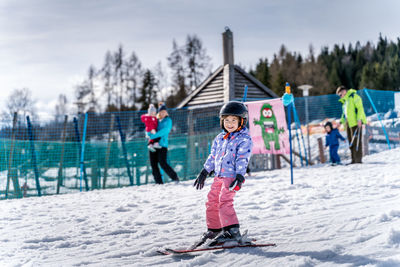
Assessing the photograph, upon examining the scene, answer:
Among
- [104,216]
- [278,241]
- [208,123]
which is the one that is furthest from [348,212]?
[208,123]

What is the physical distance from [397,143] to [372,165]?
2547 millimetres

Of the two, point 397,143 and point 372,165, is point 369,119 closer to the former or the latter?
point 397,143

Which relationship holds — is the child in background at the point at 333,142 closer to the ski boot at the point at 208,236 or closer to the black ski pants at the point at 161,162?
the black ski pants at the point at 161,162

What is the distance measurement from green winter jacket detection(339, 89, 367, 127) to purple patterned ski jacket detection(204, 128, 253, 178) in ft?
19.2

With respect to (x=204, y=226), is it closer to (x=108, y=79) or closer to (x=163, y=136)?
(x=163, y=136)

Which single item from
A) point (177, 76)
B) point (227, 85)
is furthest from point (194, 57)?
point (227, 85)

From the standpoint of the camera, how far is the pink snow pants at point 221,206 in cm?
297

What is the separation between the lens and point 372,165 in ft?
25.0

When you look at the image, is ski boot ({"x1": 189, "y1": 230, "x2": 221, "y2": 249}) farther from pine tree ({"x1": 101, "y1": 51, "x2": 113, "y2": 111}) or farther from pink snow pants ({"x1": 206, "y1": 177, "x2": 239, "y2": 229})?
pine tree ({"x1": 101, "y1": 51, "x2": 113, "y2": 111})

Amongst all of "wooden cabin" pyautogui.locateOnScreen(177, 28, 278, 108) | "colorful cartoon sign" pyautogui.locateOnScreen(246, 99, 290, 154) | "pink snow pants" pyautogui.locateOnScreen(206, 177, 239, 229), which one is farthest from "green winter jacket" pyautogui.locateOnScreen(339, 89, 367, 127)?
"pink snow pants" pyautogui.locateOnScreen(206, 177, 239, 229)

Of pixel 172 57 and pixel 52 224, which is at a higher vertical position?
pixel 172 57

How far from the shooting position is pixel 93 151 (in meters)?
9.00

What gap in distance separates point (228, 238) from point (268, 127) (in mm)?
4490

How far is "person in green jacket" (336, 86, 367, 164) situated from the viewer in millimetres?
8070
